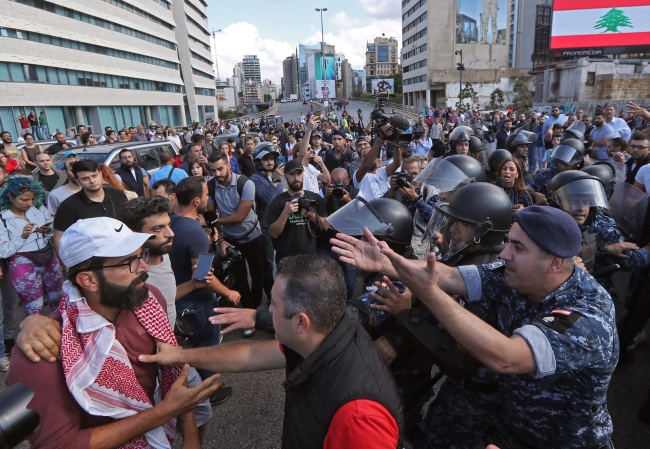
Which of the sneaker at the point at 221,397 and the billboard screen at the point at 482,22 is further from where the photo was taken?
the billboard screen at the point at 482,22

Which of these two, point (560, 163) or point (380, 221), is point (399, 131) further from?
point (560, 163)

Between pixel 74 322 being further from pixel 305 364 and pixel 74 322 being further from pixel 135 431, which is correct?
pixel 305 364

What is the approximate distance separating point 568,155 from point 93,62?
3661 cm

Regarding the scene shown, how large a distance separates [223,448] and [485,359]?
2333 mm

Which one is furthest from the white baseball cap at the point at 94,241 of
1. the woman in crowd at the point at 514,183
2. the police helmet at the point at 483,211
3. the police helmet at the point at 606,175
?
the police helmet at the point at 606,175

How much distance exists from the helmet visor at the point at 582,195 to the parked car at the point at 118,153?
631cm

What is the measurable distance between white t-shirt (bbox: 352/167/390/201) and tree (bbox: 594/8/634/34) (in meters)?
42.8

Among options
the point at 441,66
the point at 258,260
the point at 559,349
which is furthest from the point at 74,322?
the point at 441,66

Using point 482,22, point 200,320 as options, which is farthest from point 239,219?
point 482,22

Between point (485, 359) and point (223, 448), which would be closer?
point (485, 359)

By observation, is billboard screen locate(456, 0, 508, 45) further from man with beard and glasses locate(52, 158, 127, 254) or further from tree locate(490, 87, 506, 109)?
man with beard and glasses locate(52, 158, 127, 254)

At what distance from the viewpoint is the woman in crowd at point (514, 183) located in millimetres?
4398

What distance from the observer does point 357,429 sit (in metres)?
1.20

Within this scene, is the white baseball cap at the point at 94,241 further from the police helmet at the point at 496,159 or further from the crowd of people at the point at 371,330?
the police helmet at the point at 496,159
